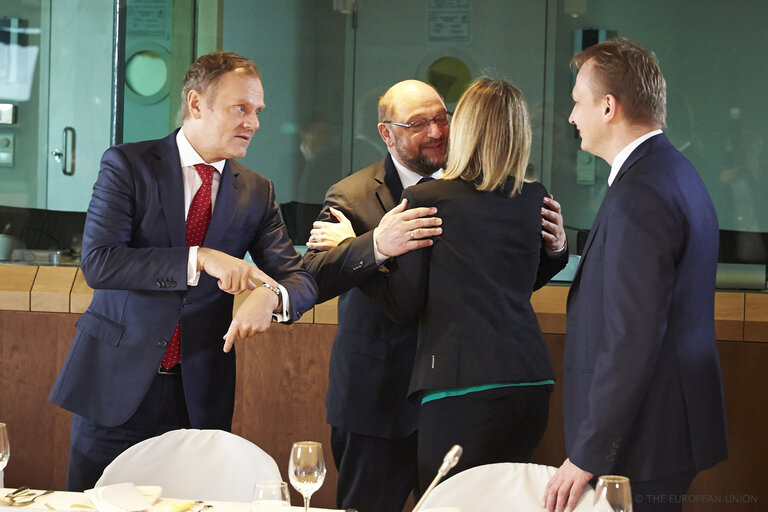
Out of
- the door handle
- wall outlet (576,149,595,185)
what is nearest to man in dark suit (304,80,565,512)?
wall outlet (576,149,595,185)

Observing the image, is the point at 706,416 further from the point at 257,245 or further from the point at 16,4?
the point at 16,4

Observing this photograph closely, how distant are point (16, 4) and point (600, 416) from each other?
14.2 feet

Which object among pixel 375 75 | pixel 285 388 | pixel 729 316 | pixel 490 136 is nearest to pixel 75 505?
pixel 490 136

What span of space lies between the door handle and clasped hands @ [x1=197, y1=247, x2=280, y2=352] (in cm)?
277

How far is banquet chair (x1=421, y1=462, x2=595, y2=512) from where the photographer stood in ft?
6.43

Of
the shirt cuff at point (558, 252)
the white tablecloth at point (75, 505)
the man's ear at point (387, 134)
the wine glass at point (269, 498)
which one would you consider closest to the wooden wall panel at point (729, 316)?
the shirt cuff at point (558, 252)

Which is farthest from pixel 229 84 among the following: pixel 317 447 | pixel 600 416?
pixel 600 416

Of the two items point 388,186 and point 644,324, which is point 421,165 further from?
point 644,324

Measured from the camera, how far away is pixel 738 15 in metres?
4.12

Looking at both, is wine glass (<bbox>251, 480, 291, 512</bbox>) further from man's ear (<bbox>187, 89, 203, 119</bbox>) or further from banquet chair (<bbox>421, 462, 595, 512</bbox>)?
man's ear (<bbox>187, 89, 203, 119</bbox>)

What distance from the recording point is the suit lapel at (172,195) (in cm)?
241

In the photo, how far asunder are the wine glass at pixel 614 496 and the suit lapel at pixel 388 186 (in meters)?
1.40

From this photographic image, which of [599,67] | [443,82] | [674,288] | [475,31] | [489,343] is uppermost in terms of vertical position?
[475,31]

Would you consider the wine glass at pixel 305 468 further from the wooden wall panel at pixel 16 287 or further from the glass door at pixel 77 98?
the glass door at pixel 77 98
